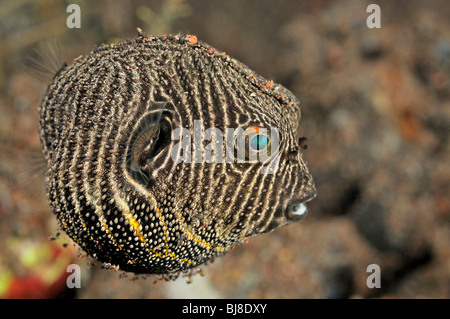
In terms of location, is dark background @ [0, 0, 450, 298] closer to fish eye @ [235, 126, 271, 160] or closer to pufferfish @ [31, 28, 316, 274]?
pufferfish @ [31, 28, 316, 274]

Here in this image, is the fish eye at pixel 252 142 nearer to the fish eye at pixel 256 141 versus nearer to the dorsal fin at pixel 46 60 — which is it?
the fish eye at pixel 256 141

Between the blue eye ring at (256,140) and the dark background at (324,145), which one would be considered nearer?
the blue eye ring at (256,140)

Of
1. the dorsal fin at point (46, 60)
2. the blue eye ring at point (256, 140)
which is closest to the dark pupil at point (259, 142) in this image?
the blue eye ring at point (256, 140)

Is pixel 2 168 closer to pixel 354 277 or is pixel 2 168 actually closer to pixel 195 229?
pixel 195 229

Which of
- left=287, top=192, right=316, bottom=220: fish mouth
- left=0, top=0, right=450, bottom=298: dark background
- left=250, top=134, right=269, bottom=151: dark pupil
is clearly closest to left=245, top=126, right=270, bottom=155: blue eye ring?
left=250, top=134, right=269, bottom=151: dark pupil

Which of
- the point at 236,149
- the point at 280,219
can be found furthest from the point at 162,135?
the point at 280,219
